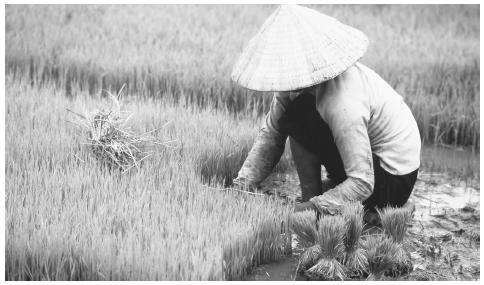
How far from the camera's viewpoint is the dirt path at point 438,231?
254cm

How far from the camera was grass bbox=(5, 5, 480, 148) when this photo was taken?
4555 mm

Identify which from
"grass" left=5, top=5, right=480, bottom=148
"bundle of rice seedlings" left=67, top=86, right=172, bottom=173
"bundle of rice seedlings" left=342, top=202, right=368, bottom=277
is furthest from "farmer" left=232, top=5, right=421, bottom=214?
"grass" left=5, top=5, right=480, bottom=148

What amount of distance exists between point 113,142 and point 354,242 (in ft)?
4.37

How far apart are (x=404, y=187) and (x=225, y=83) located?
2.18 meters

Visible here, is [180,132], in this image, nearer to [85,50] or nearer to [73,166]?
[73,166]

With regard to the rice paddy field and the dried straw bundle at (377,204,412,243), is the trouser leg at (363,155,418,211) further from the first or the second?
the rice paddy field

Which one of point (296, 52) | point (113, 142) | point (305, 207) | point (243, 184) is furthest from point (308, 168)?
point (113, 142)

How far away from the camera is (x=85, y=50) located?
5180mm

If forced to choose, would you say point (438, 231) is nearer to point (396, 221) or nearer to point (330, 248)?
point (396, 221)

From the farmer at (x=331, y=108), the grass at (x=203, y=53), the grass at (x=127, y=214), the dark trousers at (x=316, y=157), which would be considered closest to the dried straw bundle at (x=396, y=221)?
the farmer at (x=331, y=108)

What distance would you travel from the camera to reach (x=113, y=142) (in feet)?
9.84

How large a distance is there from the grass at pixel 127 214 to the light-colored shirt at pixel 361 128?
1.19 ft

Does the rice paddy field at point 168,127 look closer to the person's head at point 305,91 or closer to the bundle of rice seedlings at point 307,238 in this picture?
the bundle of rice seedlings at point 307,238

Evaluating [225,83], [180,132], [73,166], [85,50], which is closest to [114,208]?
[73,166]
